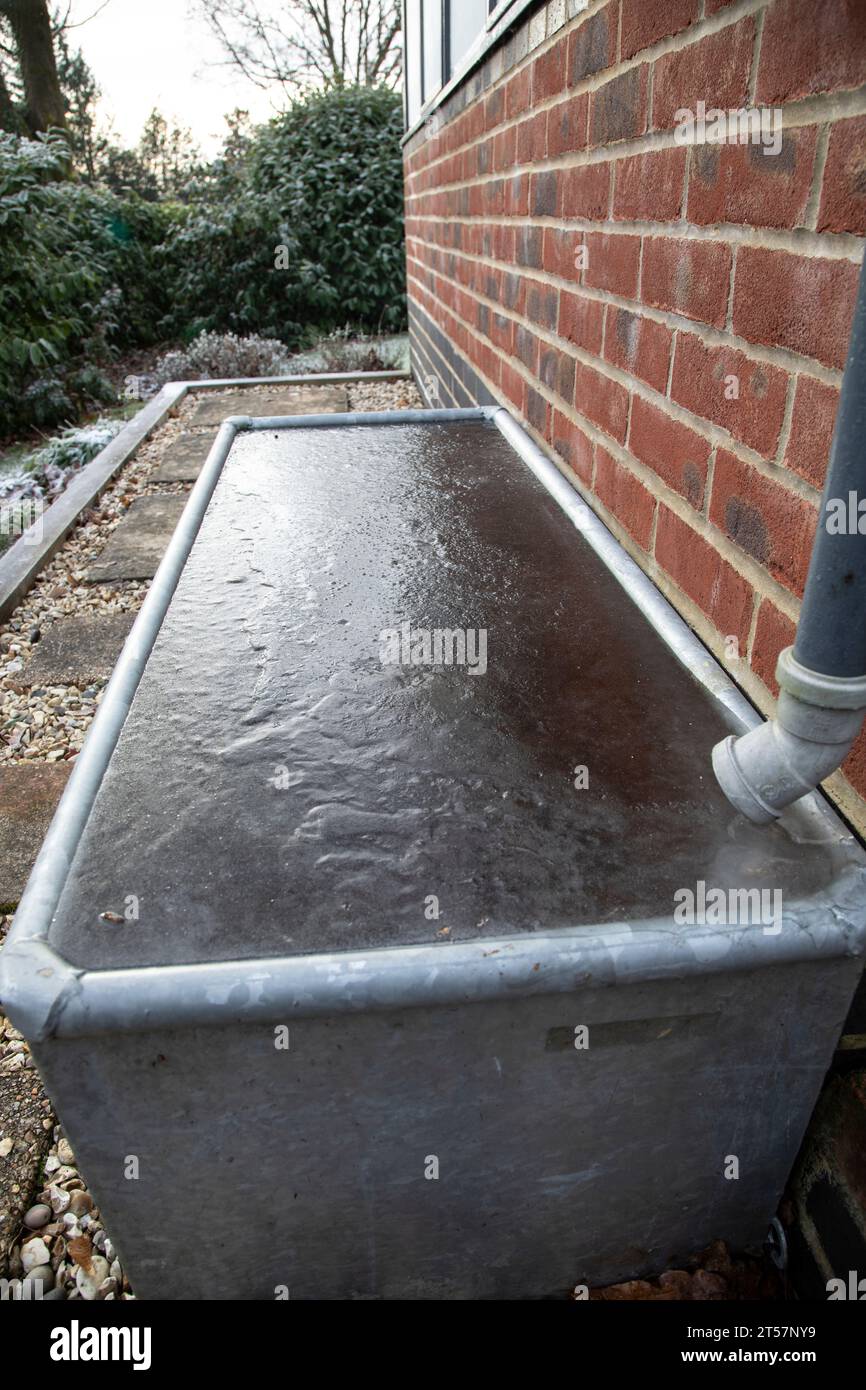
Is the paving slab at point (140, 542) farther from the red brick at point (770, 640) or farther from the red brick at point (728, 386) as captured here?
the red brick at point (770, 640)

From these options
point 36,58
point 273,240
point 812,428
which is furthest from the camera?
point 36,58

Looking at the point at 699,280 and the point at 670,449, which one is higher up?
the point at 699,280

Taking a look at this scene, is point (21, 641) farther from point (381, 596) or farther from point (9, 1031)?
point (381, 596)

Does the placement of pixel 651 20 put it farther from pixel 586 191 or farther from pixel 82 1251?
pixel 82 1251

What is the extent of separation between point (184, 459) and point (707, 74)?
16.6 feet

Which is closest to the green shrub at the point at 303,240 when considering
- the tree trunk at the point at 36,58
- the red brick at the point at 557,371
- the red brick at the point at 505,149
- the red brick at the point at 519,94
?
the tree trunk at the point at 36,58

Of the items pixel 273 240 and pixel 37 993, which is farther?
pixel 273 240

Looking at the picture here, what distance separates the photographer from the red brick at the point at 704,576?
4.72ft

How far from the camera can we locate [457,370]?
4.56m

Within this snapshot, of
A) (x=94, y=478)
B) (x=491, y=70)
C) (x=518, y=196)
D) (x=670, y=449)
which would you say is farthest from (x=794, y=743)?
(x=94, y=478)

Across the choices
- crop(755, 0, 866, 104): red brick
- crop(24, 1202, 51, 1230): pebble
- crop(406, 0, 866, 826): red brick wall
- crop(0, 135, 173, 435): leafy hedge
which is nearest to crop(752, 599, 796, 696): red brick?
Result: crop(406, 0, 866, 826): red brick wall

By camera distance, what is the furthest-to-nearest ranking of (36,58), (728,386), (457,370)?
(36,58) → (457,370) → (728,386)

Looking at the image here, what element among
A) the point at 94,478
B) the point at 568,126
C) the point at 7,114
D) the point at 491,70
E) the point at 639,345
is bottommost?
the point at 94,478

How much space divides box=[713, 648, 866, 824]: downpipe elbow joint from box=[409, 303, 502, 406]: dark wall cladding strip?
8.32 ft
